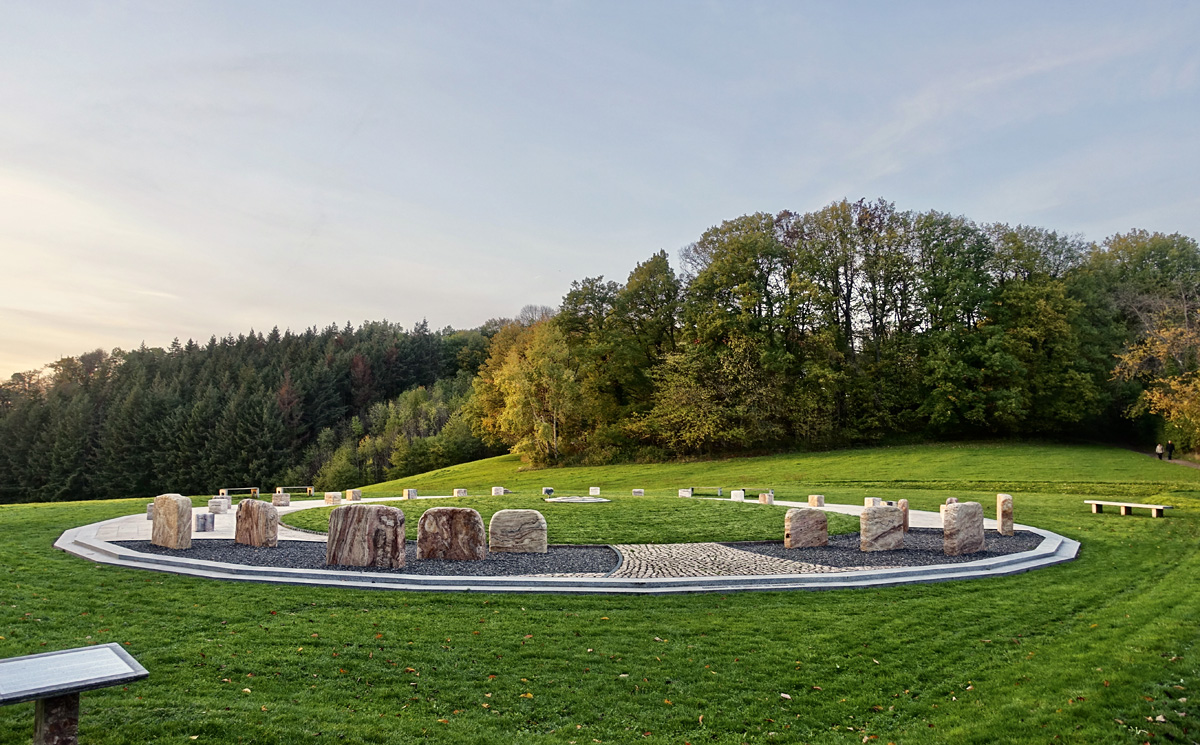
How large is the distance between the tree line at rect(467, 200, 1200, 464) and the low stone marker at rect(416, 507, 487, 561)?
98.2 feet

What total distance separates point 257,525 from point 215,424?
57.9m

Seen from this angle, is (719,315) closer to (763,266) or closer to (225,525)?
(763,266)

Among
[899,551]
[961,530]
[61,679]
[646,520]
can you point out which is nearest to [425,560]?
[646,520]

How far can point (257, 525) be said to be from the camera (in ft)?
42.7

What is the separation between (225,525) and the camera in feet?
54.5

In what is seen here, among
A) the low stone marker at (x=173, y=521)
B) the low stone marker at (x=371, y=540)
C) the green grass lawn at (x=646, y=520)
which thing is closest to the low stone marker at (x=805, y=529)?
the green grass lawn at (x=646, y=520)

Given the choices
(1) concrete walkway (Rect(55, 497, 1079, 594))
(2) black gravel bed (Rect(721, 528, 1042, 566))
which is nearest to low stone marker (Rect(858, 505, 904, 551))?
(2) black gravel bed (Rect(721, 528, 1042, 566))

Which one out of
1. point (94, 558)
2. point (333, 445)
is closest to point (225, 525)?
point (94, 558)

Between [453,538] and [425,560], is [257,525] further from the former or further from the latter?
[453,538]

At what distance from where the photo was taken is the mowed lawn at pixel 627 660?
17.7ft

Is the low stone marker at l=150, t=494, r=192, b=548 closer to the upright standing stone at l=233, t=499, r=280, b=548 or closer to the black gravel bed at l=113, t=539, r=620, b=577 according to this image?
the black gravel bed at l=113, t=539, r=620, b=577

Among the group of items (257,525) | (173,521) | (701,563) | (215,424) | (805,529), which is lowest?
(701,563)

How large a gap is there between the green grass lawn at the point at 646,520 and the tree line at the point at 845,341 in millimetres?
22832

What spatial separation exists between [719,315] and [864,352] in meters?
11.2
